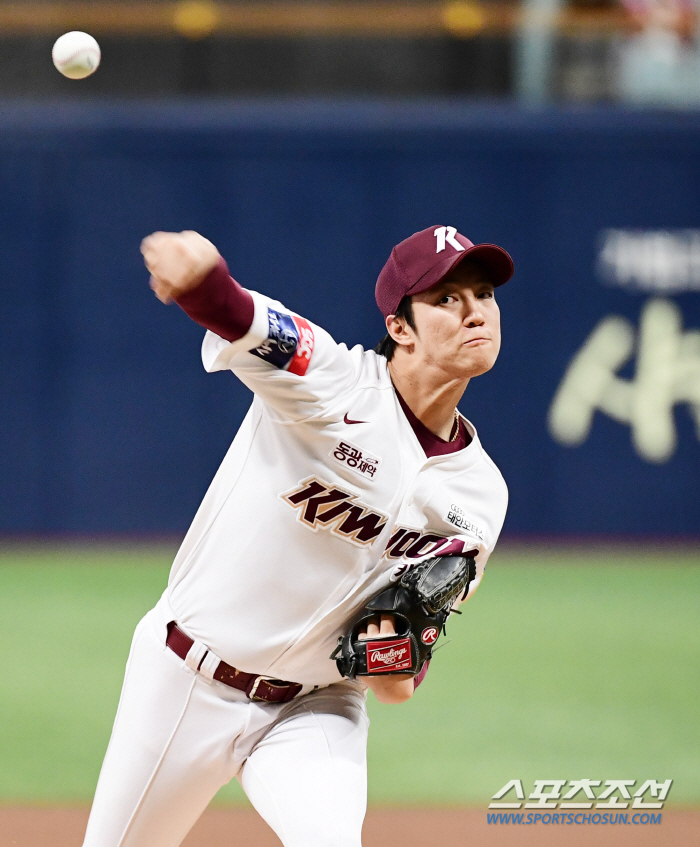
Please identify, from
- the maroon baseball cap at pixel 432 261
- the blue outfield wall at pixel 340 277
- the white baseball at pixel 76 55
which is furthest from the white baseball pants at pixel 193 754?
the blue outfield wall at pixel 340 277

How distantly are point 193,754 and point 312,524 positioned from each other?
2.18 ft

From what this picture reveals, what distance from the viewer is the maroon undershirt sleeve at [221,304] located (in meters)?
2.40

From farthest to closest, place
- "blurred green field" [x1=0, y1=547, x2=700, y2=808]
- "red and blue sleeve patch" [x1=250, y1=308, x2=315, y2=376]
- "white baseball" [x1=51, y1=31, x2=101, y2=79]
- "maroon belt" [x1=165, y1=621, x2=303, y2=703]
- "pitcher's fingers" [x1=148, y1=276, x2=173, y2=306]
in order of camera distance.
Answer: "blurred green field" [x1=0, y1=547, x2=700, y2=808] → "white baseball" [x1=51, y1=31, x2=101, y2=79] → "maroon belt" [x1=165, y1=621, x2=303, y2=703] → "red and blue sleeve patch" [x1=250, y1=308, x2=315, y2=376] → "pitcher's fingers" [x1=148, y1=276, x2=173, y2=306]

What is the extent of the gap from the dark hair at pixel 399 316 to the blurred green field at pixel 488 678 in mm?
2290

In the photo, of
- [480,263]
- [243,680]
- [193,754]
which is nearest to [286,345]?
[480,263]

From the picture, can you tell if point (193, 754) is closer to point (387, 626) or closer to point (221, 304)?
point (387, 626)

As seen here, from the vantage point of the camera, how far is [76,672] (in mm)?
6422

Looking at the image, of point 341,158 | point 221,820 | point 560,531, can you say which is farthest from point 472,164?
point 221,820

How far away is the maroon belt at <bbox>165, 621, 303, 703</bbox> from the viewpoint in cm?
292

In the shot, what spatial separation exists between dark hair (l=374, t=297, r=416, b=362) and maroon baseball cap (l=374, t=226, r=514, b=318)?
17 millimetres

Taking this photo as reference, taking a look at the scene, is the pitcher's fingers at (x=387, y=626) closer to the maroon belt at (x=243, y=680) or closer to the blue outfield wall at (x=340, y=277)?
the maroon belt at (x=243, y=680)

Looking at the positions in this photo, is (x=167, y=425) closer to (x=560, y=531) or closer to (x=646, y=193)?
(x=560, y=531)

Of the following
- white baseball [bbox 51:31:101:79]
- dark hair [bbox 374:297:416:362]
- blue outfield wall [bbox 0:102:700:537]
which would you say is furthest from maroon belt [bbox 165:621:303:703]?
blue outfield wall [bbox 0:102:700:537]

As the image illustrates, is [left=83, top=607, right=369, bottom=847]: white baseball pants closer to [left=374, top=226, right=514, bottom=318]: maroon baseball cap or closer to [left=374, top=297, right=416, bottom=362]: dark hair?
[left=374, top=297, right=416, bottom=362]: dark hair
